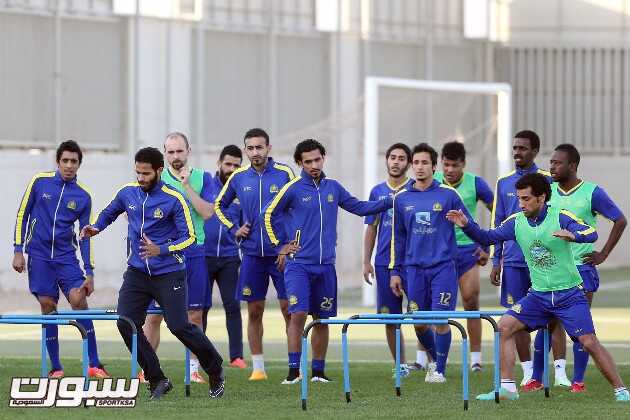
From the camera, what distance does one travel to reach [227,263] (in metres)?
15.9

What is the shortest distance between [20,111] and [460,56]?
38.7 ft

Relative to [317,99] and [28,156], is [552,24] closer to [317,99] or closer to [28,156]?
[317,99]

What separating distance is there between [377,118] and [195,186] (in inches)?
379

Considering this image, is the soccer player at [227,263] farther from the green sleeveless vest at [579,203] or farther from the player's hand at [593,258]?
the player's hand at [593,258]

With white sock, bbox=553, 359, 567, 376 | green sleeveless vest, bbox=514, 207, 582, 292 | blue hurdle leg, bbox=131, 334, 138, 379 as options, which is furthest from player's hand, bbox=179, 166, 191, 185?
white sock, bbox=553, 359, 567, 376

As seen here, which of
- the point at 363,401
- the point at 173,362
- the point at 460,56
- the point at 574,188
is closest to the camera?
the point at 363,401

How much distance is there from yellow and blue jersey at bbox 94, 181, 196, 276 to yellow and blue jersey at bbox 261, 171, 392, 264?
5.81ft

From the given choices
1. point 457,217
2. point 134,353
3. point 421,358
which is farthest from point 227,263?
point 134,353

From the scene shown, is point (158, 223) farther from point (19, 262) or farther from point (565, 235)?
point (565, 235)

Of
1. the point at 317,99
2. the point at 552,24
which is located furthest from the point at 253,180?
the point at 552,24

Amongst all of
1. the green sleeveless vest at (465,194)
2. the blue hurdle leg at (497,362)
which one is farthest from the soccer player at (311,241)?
the blue hurdle leg at (497,362)

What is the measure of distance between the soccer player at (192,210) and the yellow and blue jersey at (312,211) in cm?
63

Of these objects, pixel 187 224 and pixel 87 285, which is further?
pixel 87 285

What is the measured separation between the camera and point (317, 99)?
30766 mm
